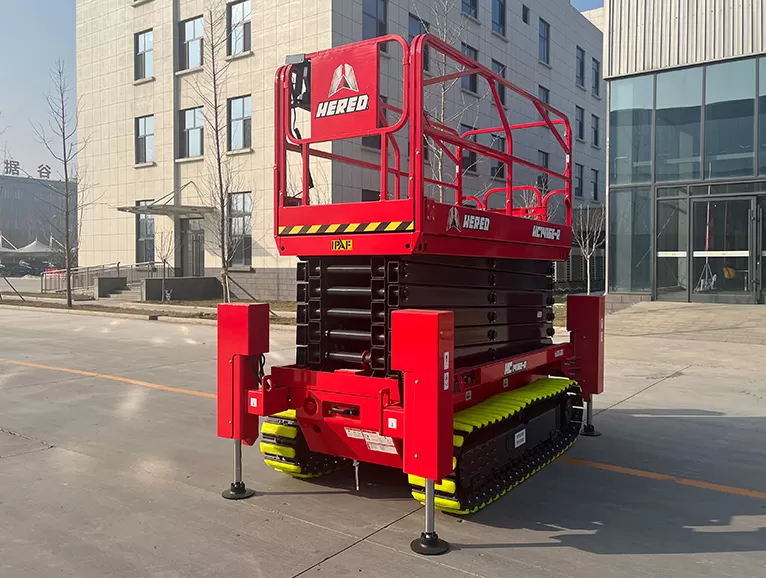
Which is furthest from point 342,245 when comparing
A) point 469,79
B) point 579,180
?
point 579,180

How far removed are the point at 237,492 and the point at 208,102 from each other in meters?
20.6

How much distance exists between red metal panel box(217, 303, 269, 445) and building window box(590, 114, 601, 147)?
42.6 meters

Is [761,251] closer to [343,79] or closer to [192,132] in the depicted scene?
[343,79]

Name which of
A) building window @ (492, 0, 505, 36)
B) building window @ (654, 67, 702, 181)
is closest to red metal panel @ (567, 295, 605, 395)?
building window @ (654, 67, 702, 181)

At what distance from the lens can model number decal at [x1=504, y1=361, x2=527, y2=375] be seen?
525cm

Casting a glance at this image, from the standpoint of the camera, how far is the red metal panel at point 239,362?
4.83 metres

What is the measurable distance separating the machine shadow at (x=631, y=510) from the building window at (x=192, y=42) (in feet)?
86.3

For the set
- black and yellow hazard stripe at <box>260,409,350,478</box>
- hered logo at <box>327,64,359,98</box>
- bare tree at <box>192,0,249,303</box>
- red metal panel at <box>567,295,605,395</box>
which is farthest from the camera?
bare tree at <box>192,0,249,303</box>

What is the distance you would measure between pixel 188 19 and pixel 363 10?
27.4 ft

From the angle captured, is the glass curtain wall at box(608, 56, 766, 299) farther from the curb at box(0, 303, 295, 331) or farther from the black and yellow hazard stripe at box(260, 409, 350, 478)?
the black and yellow hazard stripe at box(260, 409, 350, 478)

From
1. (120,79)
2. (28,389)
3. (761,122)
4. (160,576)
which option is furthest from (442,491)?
(120,79)

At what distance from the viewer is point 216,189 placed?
25.9 m

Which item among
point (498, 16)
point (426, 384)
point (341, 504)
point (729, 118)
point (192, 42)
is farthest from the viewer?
point (498, 16)

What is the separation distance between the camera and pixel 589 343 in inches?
263
